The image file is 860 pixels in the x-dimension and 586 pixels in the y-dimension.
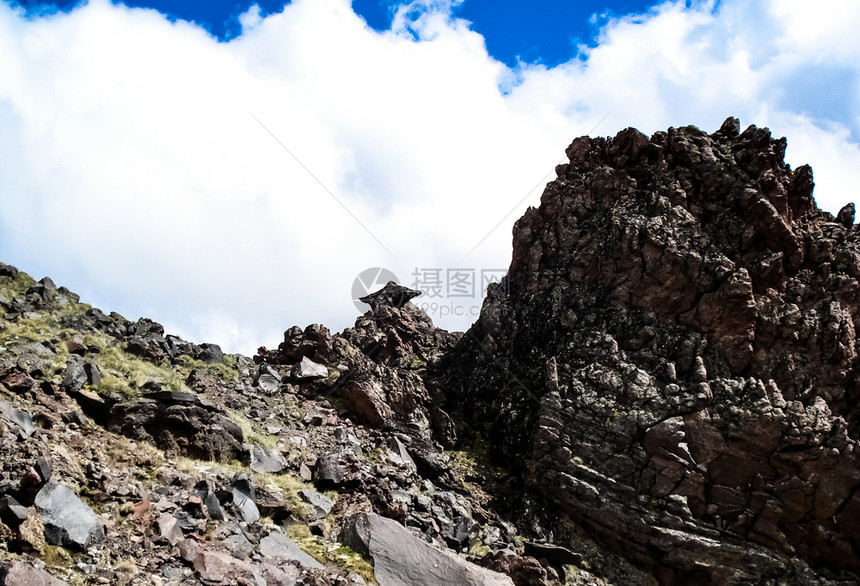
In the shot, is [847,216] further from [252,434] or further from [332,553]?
[252,434]

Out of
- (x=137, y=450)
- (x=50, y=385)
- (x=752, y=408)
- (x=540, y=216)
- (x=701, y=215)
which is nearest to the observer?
(x=137, y=450)

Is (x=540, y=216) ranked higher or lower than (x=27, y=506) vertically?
higher

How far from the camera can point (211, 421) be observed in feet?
63.0

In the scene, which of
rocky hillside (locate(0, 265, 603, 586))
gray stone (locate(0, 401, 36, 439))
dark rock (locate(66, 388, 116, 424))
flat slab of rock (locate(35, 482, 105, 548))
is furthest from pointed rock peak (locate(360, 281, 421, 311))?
flat slab of rock (locate(35, 482, 105, 548))

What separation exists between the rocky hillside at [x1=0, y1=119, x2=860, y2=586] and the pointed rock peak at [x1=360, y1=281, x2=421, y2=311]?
7450 mm

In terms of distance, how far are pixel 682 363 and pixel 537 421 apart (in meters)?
7.64

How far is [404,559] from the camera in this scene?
15094mm

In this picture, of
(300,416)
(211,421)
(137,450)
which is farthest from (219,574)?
(300,416)

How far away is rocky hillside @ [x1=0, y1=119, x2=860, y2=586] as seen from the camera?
43.5 feet

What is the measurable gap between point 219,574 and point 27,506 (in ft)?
Answer: 13.9

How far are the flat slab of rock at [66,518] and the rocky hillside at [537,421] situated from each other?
0.16 ft

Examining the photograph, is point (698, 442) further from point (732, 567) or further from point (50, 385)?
point (50, 385)

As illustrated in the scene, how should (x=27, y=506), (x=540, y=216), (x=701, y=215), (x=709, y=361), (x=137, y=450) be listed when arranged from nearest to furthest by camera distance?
(x=27, y=506) < (x=137, y=450) < (x=709, y=361) < (x=701, y=215) < (x=540, y=216)

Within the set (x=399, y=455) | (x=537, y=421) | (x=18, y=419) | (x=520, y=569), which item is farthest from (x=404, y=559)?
(x=537, y=421)
